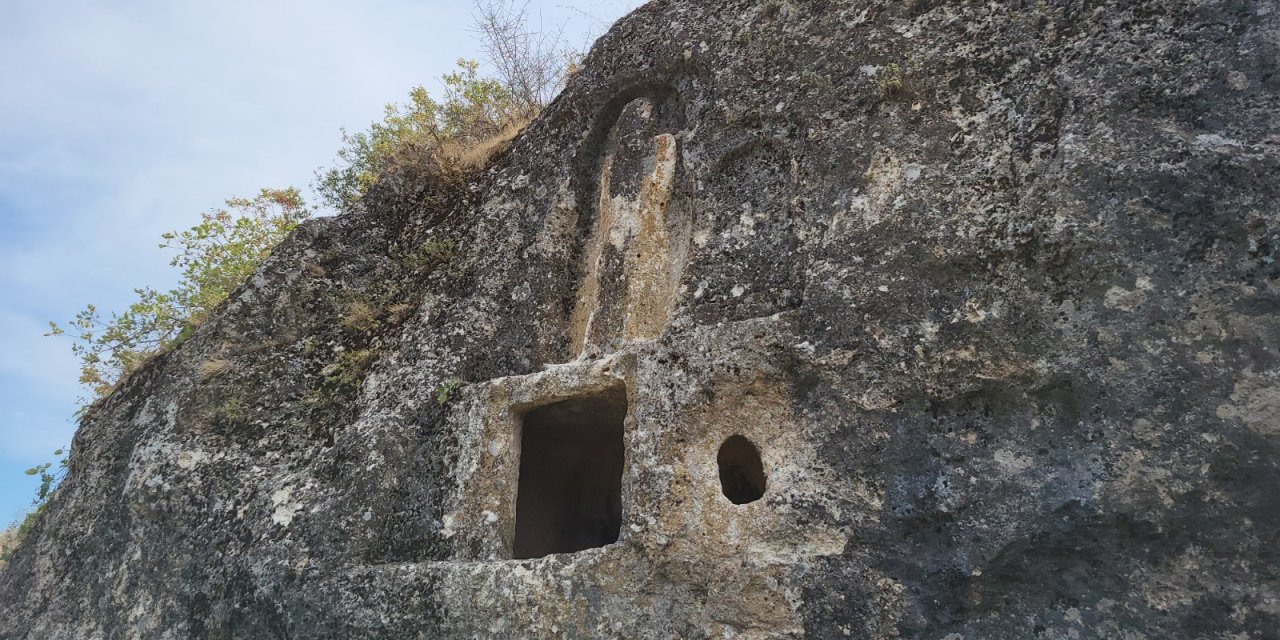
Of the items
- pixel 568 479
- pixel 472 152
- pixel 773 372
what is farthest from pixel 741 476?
pixel 472 152

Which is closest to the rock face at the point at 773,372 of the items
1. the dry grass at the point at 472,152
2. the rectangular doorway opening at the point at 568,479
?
the rectangular doorway opening at the point at 568,479

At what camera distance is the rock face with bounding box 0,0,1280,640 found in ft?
11.1

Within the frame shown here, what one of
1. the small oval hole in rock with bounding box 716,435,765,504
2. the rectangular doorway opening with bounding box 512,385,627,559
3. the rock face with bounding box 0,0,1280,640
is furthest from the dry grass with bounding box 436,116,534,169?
the small oval hole in rock with bounding box 716,435,765,504

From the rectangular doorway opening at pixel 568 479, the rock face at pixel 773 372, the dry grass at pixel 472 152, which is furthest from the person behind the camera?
the dry grass at pixel 472 152

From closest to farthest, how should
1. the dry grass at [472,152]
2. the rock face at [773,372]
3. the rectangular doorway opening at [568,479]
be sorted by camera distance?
the rock face at [773,372] → the rectangular doorway opening at [568,479] → the dry grass at [472,152]

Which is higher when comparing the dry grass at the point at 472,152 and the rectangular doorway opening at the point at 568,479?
the dry grass at the point at 472,152

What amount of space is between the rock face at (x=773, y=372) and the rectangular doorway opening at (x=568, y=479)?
34 mm

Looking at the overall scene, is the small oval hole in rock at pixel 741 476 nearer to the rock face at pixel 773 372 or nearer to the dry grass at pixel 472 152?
the rock face at pixel 773 372

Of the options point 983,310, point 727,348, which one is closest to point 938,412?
point 983,310

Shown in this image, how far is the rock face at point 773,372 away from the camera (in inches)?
133

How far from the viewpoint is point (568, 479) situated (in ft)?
21.6

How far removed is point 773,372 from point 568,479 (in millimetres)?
2802

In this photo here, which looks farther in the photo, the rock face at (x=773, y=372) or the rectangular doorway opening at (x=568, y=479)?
the rectangular doorway opening at (x=568, y=479)

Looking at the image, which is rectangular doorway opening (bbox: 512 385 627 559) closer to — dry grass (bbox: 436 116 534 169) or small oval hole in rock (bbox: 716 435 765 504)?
small oval hole in rock (bbox: 716 435 765 504)
